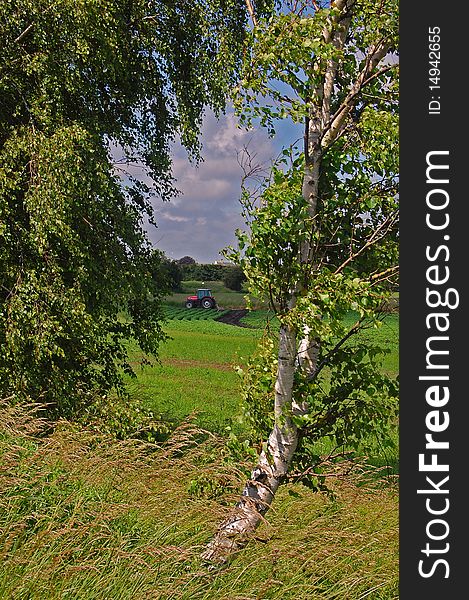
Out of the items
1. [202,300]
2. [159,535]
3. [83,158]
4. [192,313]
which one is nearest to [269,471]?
[159,535]

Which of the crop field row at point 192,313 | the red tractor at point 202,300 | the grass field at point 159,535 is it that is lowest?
the grass field at point 159,535

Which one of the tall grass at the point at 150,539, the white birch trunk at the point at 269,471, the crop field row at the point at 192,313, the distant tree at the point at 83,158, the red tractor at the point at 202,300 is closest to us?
the tall grass at the point at 150,539

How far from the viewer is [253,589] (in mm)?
4418

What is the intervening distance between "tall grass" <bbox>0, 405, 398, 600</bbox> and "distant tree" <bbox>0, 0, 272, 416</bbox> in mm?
3698

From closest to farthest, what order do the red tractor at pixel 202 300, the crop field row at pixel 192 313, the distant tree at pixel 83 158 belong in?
the distant tree at pixel 83 158
the crop field row at pixel 192 313
the red tractor at pixel 202 300

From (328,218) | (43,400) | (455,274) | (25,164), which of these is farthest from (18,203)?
(455,274)

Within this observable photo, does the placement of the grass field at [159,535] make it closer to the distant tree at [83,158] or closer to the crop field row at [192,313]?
the distant tree at [83,158]

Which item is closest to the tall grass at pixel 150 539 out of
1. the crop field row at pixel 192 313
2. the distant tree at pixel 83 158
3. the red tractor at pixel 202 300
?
the distant tree at pixel 83 158

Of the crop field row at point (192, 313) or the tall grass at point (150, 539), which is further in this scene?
the crop field row at point (192, 313)

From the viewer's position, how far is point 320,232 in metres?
5.64

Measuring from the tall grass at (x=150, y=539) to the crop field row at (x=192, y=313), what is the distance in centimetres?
4264

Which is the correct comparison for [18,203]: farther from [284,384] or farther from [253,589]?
[253,589]

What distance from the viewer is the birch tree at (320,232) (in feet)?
16.8

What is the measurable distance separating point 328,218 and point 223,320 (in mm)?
46013
